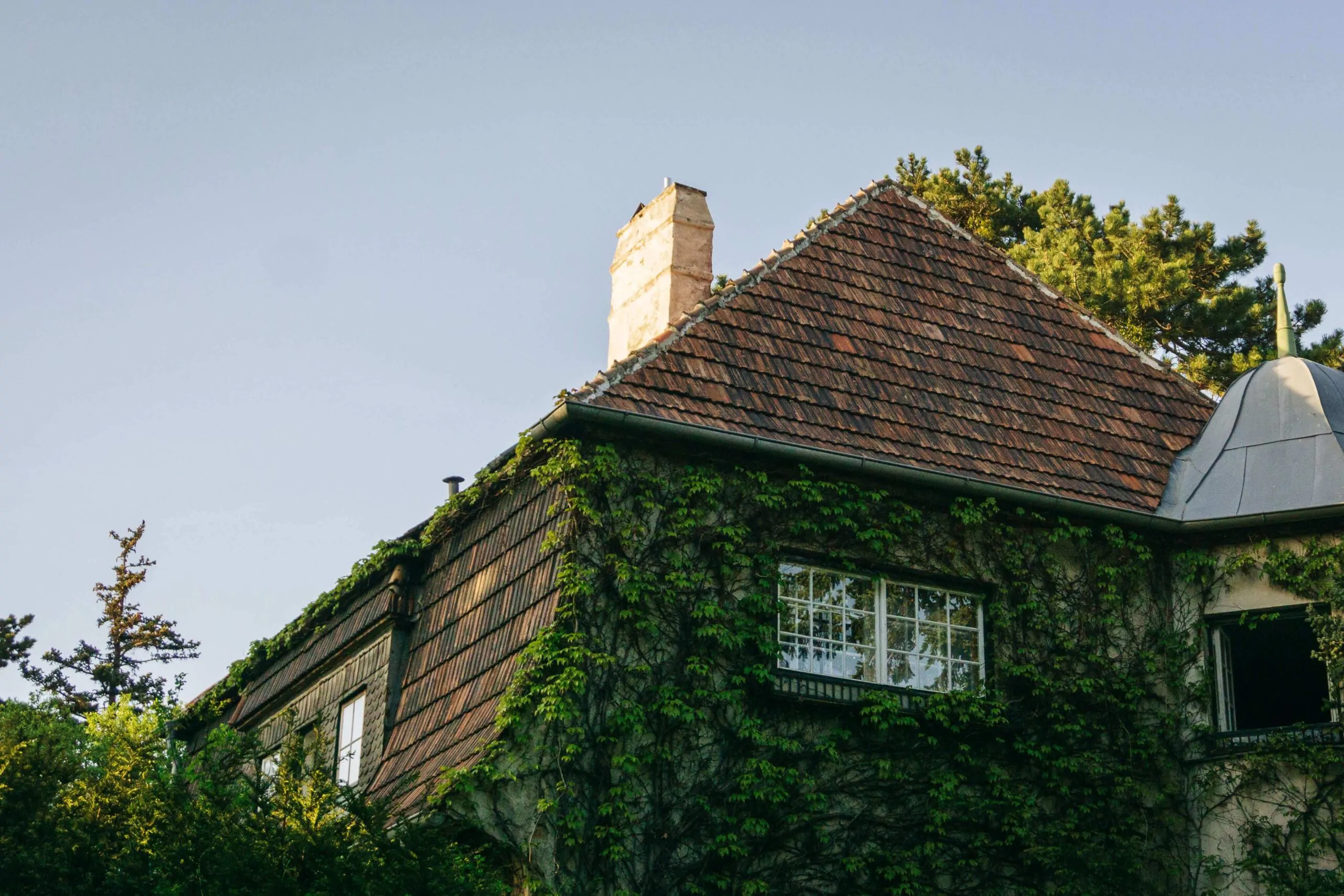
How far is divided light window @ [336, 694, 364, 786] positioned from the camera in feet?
52.4

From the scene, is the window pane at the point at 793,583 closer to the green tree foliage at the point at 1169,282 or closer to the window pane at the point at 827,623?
the window pane at the point at 827,623

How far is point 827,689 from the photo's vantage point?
13352 millimetres

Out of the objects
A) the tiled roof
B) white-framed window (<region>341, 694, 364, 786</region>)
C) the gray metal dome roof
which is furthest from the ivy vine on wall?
white-framed window (<region>341, 694, 364, 786</region>)

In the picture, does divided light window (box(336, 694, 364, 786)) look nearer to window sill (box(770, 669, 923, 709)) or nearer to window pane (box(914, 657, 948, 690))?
window sill (box(770, 669, 923, 709))

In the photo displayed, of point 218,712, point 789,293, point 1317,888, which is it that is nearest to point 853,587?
point 789,293

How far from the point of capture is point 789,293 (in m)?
15.6

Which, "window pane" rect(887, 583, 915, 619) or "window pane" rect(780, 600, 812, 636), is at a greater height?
"window pane" rect(887, 583, 915, 619)

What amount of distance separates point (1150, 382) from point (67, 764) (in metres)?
10.7

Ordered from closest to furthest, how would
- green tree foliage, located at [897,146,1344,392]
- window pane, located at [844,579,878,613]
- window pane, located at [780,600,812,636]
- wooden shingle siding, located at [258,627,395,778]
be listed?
1. window pane, located at [780,600,812,636]
2. window pane, located at [844,579,878,613]
3. wooden shingle siding, located at [258,627,395,778]
4. green tree foliage, located at [897,146,1344,392]

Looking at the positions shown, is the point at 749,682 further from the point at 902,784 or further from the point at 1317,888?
the point at 1317,888

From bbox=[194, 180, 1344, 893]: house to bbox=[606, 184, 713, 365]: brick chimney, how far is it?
0.11 meters

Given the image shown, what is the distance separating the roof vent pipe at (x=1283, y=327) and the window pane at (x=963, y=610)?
419 cm

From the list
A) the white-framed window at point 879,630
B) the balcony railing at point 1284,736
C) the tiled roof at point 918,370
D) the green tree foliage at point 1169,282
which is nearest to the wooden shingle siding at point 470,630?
the tiled roof at point 918,370

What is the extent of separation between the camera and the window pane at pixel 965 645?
14.3 meters
